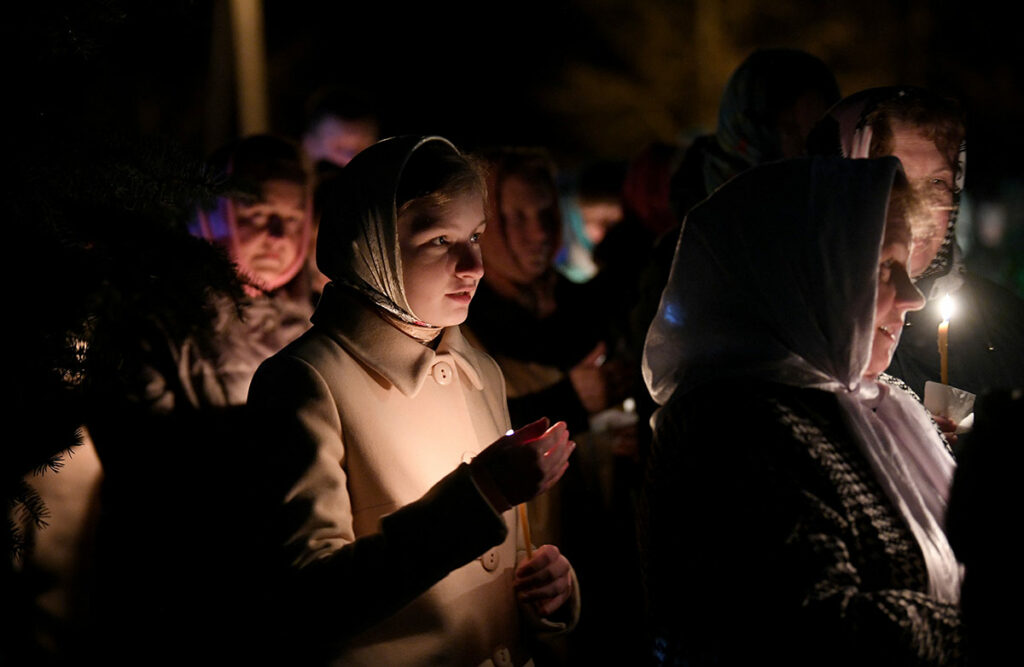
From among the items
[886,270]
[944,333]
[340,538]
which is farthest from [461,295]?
[944,333]

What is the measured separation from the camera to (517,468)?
2164 mm

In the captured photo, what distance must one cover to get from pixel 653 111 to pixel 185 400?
1759cm

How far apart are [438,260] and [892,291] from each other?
3.46 feet

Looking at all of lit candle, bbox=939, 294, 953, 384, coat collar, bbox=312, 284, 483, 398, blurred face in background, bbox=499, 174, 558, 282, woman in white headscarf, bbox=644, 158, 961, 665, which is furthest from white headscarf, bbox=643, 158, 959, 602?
blurred face in background, bbox=499, 174, 558, 282

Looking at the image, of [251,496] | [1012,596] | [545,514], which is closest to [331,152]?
[545,514]

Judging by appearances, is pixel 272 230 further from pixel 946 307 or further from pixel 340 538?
pixel 946 307

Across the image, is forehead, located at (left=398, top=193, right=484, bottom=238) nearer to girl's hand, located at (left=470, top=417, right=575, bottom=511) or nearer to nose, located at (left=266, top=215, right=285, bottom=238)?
girl's hand, located at (left=470, top=417, right=575, bottom=511)

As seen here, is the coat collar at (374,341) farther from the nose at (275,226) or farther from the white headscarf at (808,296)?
the nose at (275,226)

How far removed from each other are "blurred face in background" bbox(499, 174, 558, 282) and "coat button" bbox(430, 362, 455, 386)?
1.80m

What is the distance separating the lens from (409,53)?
1919 cm

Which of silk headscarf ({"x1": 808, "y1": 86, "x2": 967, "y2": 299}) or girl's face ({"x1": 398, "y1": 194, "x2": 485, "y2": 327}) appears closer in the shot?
girl's face ({"x1": 398, "y1": 194, "x2": 485, "y2": 327})

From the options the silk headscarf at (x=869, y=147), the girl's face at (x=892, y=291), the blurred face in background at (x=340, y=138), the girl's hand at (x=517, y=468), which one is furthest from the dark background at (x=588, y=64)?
the girl's face at (x=892, y=291)

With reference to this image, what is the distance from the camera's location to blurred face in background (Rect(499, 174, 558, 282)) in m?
4.38

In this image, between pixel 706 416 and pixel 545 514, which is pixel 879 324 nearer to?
pixel 706 416
